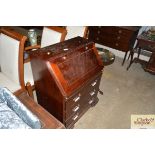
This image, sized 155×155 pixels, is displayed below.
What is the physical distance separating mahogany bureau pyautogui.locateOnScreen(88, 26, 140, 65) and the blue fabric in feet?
10.3

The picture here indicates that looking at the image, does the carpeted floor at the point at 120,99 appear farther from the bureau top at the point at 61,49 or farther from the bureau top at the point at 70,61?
the bureau top at the point at 61,49

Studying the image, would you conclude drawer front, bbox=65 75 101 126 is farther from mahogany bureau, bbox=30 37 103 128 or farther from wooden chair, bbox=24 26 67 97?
wooden chair, bbox=24 26 67 97

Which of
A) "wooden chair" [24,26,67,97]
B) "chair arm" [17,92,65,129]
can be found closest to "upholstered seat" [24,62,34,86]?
"wooden chair" [24,26,67,97]

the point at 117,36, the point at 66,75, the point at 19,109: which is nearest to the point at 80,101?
the point at 66,75

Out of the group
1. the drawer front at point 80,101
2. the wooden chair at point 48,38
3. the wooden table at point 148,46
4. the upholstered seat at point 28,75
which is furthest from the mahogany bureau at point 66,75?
the wooden table at point 148,46

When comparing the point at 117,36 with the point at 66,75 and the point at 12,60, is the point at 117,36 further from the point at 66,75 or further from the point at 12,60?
the point at 12,60

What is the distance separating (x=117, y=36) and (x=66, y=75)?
2662 millimetres

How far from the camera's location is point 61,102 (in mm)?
1947

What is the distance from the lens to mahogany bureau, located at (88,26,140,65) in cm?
386

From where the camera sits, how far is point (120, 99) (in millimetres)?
3207
